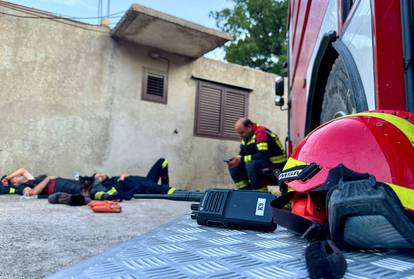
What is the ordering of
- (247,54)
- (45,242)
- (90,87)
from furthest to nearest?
1. (247,54)
2. (90,87)
3. (45,242)

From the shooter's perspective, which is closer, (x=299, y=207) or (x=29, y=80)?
(x=299, y=207)

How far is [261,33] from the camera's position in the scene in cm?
1609

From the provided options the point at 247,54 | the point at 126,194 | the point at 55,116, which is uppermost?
the point at 247,54

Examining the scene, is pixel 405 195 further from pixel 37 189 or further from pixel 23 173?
pixel 23 173

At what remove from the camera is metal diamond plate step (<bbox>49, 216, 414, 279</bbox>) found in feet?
2.49

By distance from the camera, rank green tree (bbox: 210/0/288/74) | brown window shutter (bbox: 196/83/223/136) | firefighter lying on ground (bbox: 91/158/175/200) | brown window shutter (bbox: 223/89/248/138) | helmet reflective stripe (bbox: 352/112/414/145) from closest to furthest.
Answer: helmet reflective stripe (bbox: 352/112/414/145), firefighter lying on ground (bbox: 91/158/175/200), brown window shutter (bbox: 196/83/223/136), brown window shutter (bbox: 223/89/248/138), green tree (bbox: 210/0/288/74)

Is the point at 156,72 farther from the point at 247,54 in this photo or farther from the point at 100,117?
the point at 247,54

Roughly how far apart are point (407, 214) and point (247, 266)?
400mm

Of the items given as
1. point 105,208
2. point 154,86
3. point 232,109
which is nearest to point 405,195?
point 105,208

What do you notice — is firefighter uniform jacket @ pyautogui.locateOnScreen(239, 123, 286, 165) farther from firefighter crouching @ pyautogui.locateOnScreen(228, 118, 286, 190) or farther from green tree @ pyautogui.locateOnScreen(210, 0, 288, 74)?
green tree @ pyautogui.locateOnScreen(210, 0, 288, 74)

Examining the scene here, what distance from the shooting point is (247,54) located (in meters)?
15.6

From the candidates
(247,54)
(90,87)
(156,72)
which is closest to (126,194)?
(90,87)

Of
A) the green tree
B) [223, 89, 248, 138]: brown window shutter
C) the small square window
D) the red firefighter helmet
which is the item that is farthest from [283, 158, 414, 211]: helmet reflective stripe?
the green tree

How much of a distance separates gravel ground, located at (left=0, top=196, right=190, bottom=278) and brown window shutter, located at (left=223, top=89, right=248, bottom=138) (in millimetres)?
4341
